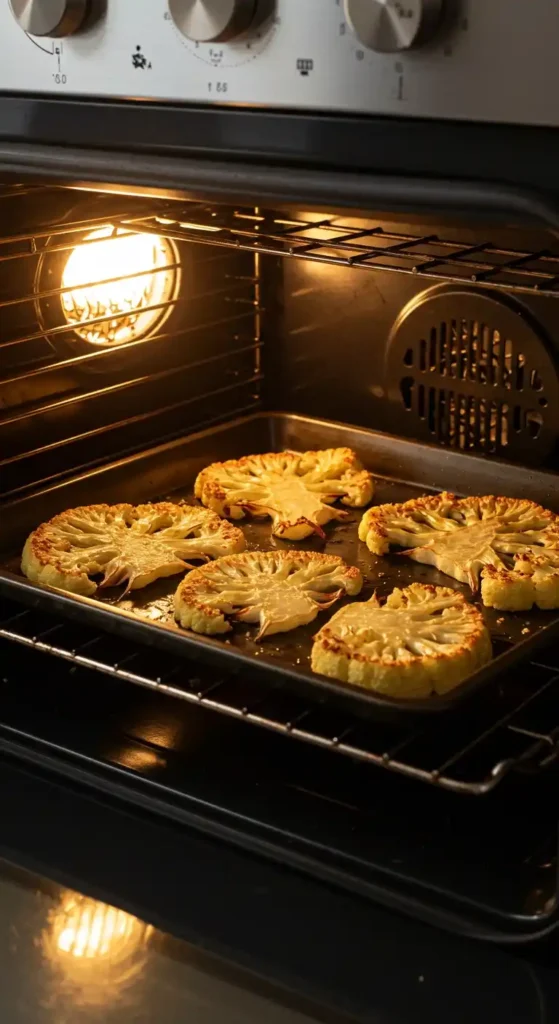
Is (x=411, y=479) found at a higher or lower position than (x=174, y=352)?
lower

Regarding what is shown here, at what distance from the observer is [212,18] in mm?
865

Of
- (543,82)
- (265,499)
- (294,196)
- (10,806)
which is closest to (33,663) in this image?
(10,806)

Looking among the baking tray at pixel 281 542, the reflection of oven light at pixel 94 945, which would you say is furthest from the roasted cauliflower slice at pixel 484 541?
the reflection of oven light at pixel 94 945

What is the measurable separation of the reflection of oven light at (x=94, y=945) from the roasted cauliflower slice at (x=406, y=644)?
271mm

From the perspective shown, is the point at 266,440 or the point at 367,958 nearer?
the point at 367,958

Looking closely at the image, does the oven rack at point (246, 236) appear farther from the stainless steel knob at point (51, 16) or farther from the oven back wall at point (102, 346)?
the stainless steel knob at point (51, 16)

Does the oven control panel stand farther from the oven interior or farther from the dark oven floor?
the dark oven floor

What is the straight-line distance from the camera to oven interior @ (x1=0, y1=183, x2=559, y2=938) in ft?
3.42

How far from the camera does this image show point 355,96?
2.79 ft

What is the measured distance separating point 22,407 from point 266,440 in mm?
380

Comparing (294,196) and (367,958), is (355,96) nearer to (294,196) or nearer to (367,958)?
Answer: (294,196)

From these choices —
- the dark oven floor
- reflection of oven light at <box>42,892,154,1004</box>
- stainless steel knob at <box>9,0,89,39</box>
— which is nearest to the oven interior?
the dark oven floor

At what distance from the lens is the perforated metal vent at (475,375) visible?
4.38 feet

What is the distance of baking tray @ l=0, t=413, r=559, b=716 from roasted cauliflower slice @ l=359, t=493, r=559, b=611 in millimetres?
18
